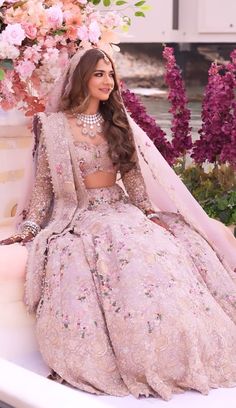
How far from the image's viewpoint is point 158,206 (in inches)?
105

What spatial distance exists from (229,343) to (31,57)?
1.27 m

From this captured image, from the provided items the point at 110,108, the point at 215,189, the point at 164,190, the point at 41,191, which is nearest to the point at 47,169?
the point at 41,191

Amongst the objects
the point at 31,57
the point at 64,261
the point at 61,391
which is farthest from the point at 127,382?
the point at 31,57

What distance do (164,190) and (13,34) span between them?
77 cm

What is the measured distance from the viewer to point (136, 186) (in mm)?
2598

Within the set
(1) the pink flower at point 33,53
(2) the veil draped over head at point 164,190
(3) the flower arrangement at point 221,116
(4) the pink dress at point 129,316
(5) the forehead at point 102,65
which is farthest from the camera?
(3) the flower arrangement at point 221,116

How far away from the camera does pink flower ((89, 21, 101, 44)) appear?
2.74 m

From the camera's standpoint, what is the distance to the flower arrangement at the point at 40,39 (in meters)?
2.61

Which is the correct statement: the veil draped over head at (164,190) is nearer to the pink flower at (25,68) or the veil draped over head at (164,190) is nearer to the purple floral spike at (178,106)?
the pink flower at (25,68)

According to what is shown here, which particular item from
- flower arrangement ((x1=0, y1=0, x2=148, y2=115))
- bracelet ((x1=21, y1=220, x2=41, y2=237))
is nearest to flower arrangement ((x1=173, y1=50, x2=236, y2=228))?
flower arrangement ((x1=0, y1=0, x2=148, y2=115))

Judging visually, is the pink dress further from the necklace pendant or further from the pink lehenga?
the necklace pendant

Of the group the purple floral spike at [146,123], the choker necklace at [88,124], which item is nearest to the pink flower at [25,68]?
the choker necklace at [88,124]

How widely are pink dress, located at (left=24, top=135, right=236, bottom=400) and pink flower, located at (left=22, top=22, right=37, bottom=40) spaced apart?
0.76 metres

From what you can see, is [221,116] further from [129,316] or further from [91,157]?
[129,316]
